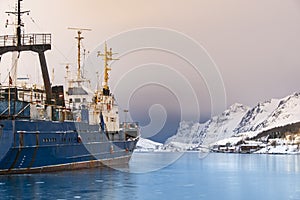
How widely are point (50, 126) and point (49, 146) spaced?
58.3 inches

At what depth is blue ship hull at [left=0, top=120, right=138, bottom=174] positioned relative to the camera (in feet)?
104

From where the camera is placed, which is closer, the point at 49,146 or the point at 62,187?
the point at 62,187

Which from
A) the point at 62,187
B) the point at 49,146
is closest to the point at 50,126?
the point at 49,146

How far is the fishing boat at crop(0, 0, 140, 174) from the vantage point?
106ft

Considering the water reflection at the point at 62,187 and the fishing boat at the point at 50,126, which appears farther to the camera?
the fishing boat at the point at 50,126

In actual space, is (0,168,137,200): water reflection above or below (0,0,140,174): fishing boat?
below

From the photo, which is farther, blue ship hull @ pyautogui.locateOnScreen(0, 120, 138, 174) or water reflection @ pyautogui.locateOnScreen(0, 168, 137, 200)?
blue ship hull @ pyautogui.locateOnScreen(0, 120, 138, 174)

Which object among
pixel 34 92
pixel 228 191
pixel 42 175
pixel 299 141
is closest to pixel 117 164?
pixel 34 92

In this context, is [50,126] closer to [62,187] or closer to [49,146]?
[49,146]

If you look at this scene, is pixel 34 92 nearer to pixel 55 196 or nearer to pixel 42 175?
pixel 42 175

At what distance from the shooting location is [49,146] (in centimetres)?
3488

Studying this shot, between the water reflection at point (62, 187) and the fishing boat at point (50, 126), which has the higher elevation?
the fishing boat at point (50, 126)

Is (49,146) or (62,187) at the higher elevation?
(49,146)

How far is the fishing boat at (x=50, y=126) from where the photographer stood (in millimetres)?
32375
